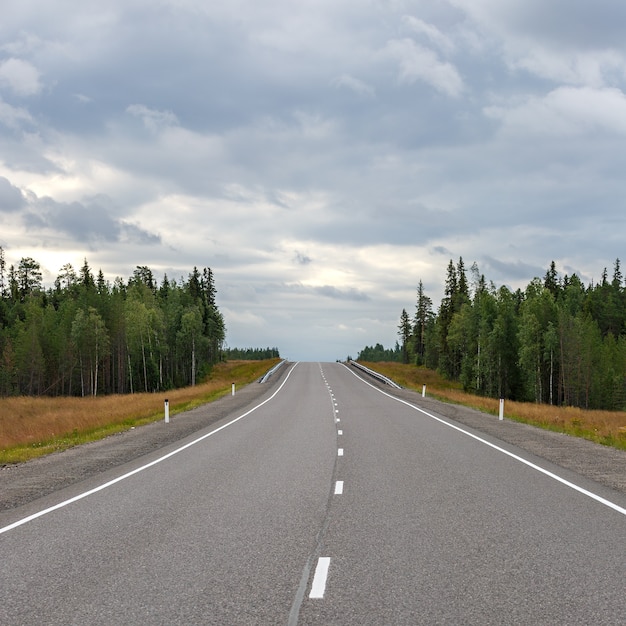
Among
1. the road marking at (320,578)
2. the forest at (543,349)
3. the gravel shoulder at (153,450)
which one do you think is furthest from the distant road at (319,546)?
the forest at (543,349)

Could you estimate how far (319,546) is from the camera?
732 centimetres

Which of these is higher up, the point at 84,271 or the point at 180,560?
the point at 84,271

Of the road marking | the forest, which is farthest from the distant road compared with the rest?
the forest

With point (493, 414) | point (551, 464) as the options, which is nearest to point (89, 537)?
point (551, 464)

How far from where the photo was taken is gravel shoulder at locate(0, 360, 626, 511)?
12398 millimetres

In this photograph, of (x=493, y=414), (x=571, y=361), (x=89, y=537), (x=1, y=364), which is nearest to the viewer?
(x=89, y=537)

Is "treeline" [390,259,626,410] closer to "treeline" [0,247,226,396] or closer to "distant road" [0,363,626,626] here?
"treeline" [0,247,226,396]

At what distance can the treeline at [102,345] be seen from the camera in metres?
83.8

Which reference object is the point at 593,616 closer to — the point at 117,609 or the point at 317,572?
the point at 317,572

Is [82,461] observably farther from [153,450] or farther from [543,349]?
[543,349]

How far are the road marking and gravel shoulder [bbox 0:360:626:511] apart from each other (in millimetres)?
5764

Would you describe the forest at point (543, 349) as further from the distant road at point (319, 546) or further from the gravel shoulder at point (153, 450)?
the distant road at point (319, 546)

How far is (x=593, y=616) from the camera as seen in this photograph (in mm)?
5062

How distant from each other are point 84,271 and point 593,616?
134 metres
